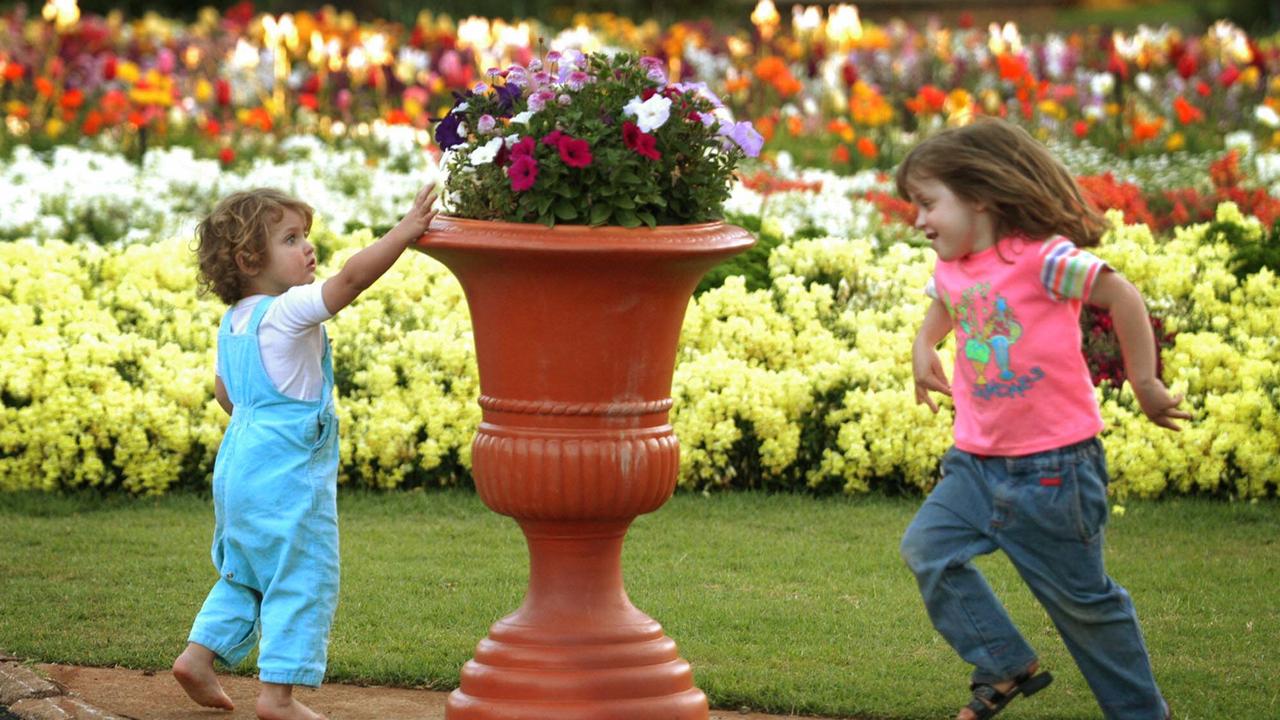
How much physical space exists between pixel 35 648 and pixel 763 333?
121 inches

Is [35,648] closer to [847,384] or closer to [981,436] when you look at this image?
[981,436]

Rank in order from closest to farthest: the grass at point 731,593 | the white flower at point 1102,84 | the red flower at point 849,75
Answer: the grass at point 731,593 < the white flower at point 1102,84 < the red flower at point 849,75

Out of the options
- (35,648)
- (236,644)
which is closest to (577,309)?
(236,644)

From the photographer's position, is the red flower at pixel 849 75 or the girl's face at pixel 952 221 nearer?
the girl's face at pixel 952 221

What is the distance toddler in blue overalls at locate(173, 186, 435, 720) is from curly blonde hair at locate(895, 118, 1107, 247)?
131 centimetres

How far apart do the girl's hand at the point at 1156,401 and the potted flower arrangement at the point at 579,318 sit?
0.86m

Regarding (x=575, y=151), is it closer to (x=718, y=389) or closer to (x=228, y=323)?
(x=228, y=323)

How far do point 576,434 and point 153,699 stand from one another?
4.14ft

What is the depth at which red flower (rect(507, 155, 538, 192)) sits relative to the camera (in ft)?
12.3

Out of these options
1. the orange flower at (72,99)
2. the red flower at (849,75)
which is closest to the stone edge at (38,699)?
the orange flower at (72,99)

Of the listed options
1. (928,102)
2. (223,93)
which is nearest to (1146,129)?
(928,102)

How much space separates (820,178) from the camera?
10.5 meters

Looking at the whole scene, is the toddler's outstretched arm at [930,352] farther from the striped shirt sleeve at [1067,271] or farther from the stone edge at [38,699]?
the stone edge at [38,699]

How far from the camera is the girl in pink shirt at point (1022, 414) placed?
366 cm
